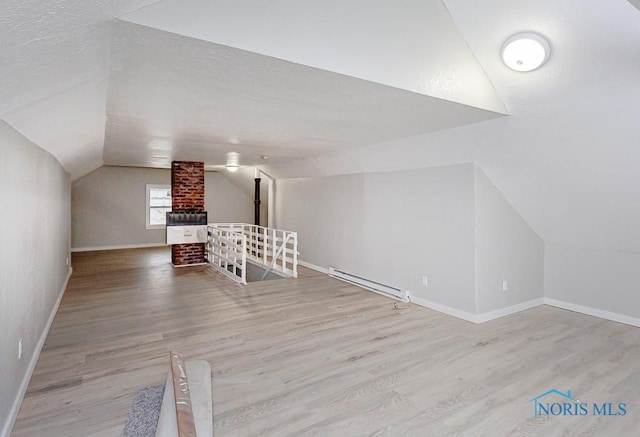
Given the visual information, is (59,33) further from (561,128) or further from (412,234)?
(412,234)

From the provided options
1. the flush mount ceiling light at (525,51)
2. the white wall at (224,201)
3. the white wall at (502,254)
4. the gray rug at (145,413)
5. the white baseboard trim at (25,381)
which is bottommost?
the gray rug at (145,413)

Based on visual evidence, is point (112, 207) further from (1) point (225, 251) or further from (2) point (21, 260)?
(2) point (21, 260)

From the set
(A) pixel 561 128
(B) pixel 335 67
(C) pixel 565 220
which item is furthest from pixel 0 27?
(C) pixel 565 220

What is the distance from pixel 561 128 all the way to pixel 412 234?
237 cm

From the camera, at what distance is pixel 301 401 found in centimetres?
254

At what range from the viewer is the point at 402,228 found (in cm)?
520

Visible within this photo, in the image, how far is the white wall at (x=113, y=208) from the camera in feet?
30.8

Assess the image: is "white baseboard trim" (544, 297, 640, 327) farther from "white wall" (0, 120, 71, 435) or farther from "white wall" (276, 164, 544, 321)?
"white wall" (0, 120, 71, 435)

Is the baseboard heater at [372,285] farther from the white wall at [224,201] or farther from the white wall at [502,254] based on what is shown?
the white wall at [224,201]

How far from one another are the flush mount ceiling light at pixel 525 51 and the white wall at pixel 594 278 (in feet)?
10.1

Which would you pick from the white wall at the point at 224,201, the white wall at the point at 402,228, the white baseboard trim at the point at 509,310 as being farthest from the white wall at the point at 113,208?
the white baseboard trim at the point at 509,310

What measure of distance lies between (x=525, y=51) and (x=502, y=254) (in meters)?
2.75

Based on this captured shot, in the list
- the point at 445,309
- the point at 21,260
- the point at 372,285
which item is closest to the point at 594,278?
the point at 445,309

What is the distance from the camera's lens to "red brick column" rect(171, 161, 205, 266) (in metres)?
7.41
